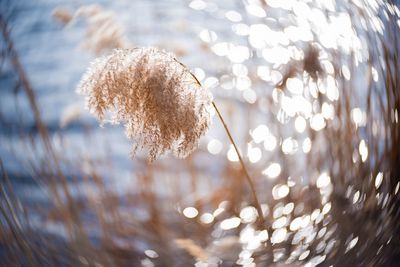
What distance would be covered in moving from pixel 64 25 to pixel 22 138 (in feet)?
0.19

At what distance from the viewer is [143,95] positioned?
0.26 m

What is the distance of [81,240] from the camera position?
27 cm

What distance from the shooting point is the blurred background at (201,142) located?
0.26 meters

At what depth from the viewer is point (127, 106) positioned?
259 millimetres

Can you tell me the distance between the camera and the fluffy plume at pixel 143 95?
26 centimetres

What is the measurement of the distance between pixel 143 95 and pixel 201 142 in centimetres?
4

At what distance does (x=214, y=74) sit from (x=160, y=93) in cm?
3

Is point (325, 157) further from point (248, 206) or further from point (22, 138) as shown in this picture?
point (22, 138)

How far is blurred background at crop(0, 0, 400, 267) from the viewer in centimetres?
26

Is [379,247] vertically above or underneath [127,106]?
underneath

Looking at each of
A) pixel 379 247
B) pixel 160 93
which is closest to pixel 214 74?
pixel 160 93

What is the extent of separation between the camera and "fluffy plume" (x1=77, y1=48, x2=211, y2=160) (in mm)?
257

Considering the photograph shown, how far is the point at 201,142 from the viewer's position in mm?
265

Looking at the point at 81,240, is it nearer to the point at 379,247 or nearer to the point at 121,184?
the point at 121,184
